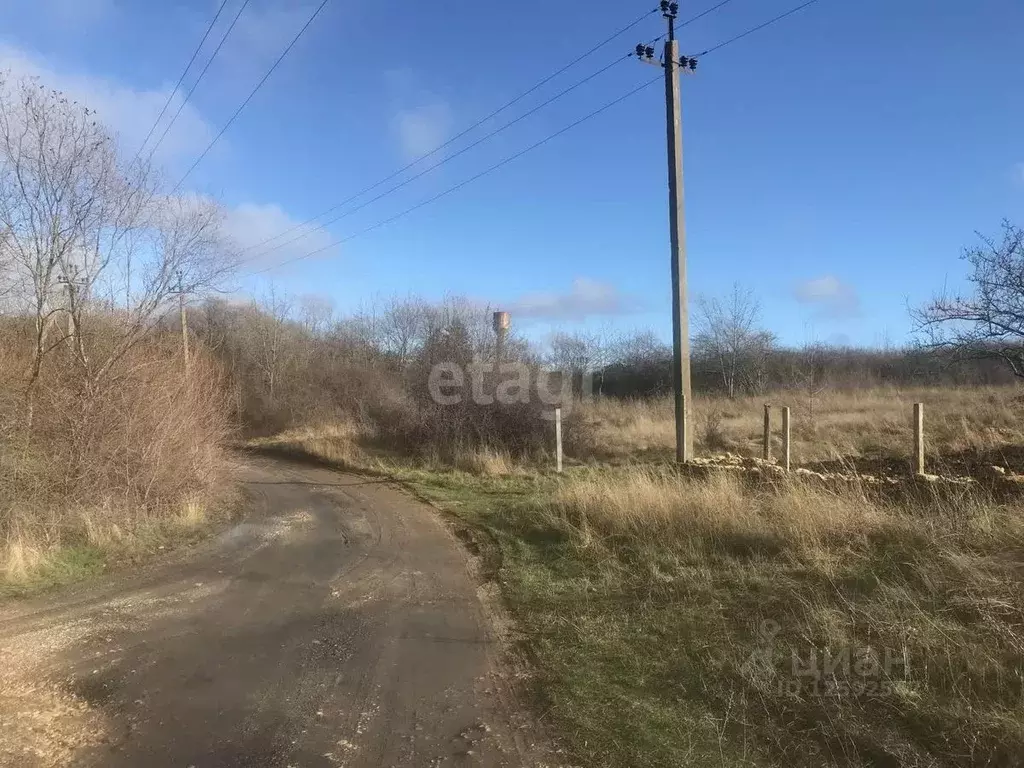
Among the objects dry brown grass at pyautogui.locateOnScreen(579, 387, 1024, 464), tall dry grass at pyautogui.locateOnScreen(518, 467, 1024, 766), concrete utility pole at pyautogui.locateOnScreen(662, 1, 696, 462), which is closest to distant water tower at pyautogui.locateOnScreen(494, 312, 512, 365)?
dry brown grass at pyautogui.locateOnScreen(579, 387, 1024, 464)

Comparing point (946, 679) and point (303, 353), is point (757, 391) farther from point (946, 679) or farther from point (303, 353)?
point (946, 679)

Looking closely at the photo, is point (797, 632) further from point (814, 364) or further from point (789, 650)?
point (814, 364)

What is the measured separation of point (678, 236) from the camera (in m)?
11.8

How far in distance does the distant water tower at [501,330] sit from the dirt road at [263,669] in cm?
1224

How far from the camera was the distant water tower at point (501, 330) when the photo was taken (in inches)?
797

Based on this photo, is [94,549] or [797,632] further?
[94,549]

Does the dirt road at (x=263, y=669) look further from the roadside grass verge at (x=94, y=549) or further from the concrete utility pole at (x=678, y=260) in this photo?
the concrete utility pole at (x=678, y=260)

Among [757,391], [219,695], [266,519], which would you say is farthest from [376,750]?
[757,391]

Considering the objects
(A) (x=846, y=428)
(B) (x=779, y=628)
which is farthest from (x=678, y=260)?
(A) (x=846, y=428)

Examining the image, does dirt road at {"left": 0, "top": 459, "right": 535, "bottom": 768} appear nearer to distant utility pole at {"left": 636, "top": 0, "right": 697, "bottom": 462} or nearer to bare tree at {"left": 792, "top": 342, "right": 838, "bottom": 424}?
distant utility pole at {"left": 636, "top": 0, "right": 697, "bottom": 462}

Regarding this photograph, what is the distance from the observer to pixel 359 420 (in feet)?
78.7

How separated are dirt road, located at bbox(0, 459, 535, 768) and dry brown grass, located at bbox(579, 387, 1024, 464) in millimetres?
9110

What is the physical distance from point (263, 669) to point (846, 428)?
18960mm

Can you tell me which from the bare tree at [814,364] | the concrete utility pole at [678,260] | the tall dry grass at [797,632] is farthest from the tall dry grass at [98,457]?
the bare tree at [814,364]
